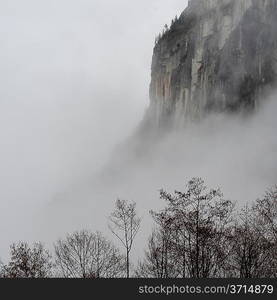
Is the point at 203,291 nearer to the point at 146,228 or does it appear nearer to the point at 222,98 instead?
the point at 146,228

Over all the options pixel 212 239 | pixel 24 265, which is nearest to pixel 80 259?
pixel 24 265

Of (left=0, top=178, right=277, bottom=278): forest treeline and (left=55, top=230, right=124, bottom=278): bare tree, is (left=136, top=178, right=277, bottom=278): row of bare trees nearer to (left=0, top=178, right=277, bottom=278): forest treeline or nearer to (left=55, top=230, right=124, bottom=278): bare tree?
(left=0, top=178, right=277, bottom=278): forest treeline

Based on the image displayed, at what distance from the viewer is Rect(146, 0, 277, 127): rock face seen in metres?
139

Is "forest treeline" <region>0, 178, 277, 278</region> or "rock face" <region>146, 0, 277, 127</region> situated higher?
"rock face" <region>146, 0, 277, 127</region>

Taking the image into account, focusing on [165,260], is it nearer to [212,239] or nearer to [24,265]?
[212,239]

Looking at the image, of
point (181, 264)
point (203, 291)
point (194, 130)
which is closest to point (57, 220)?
point (194, 130)

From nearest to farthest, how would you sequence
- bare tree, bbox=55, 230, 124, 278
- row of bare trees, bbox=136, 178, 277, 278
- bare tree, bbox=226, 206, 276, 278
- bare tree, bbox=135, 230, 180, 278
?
row of bare trees, bbox=136, 178, 277, 278, bare tree, bbox=226, 206, 276, 278, bare tree, bbox=135, 230, 180, 278, bare tree, bbox=55, 230, 124, 278

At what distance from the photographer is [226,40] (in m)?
147

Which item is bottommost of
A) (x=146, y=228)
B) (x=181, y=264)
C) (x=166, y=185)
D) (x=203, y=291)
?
(x=203, y=291)

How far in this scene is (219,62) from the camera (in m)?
146

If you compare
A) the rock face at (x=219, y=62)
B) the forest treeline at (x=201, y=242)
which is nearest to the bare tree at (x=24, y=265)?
the forest treeline at (x=201, y=242)

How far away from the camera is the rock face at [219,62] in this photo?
139m

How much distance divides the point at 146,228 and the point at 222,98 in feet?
246

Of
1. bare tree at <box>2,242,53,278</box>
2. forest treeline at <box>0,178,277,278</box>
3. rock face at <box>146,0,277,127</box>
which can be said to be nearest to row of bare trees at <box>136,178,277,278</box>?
forest treeline at <box>0,178,277,278</box>
